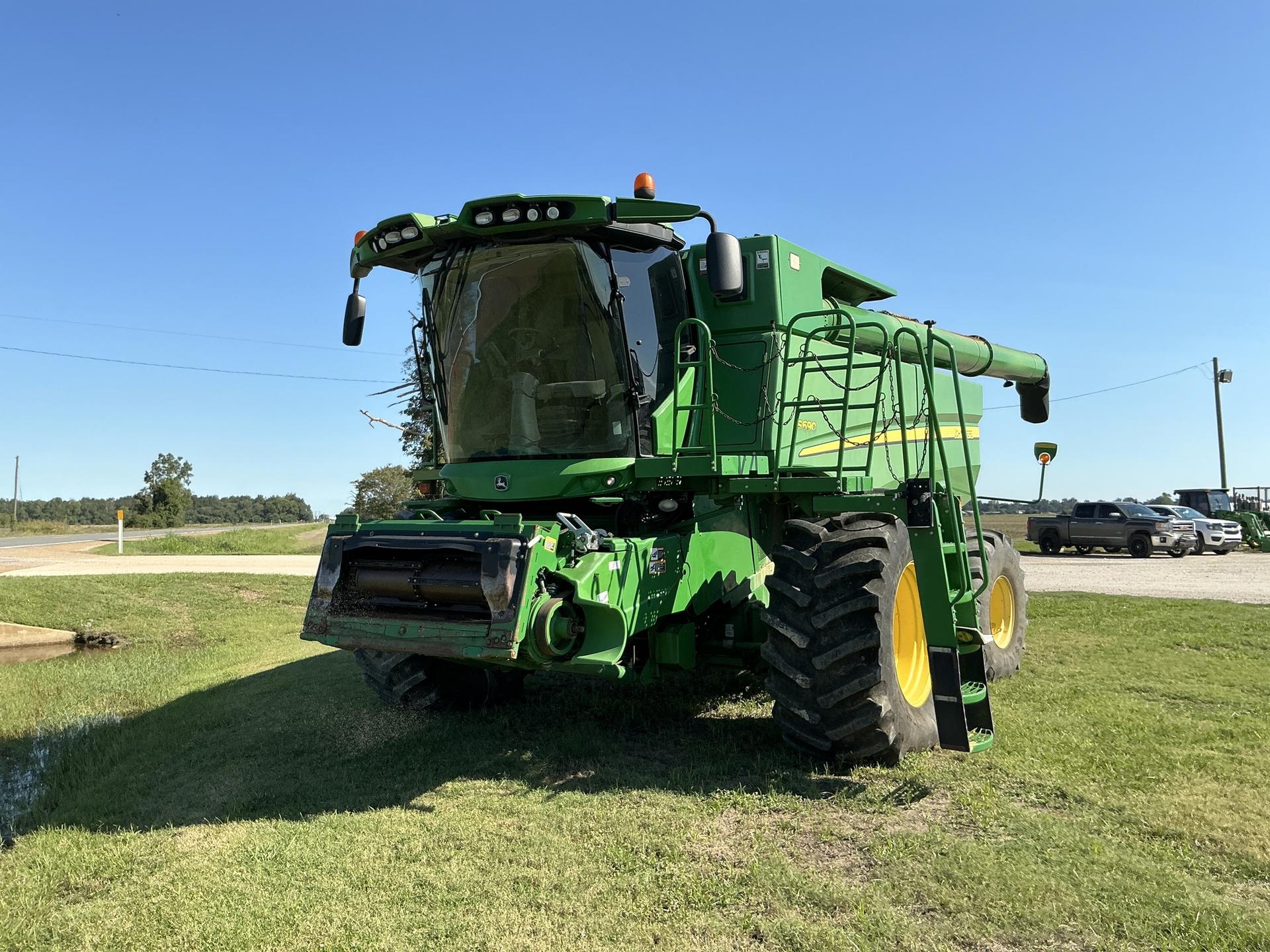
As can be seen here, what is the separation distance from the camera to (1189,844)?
12.8 feet

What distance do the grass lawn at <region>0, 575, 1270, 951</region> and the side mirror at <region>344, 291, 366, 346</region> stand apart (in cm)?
277

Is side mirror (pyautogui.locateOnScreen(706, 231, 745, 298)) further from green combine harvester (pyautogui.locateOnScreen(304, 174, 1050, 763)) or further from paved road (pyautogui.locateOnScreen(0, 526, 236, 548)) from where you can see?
paved road (pyautogui.locateOnScreen(0, 526, 236, 548))

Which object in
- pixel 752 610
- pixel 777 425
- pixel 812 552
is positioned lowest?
pixel 752 610

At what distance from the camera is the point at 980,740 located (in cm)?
528

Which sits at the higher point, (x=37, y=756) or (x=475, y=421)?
(x=475, y=421)

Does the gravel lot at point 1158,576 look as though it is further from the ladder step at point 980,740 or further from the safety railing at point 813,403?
the ladder step at point 980,740

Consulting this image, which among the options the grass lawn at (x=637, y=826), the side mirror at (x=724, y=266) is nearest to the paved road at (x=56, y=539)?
the grass lawn at (x=637, y=826)

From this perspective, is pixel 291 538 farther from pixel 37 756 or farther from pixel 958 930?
pixel 958 930

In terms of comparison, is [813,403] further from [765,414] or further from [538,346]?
[538,346]

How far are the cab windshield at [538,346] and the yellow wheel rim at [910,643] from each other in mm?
1988

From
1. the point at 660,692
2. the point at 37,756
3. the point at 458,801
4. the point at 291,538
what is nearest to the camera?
the point at 458,801

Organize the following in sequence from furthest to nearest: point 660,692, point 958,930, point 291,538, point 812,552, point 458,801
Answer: point 291,538 → point 660,692 → point 812,552 → point 458,801 → point 958,930

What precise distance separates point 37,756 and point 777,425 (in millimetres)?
5927

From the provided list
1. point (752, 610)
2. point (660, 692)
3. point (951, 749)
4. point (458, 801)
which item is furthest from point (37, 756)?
point (951, 749)
